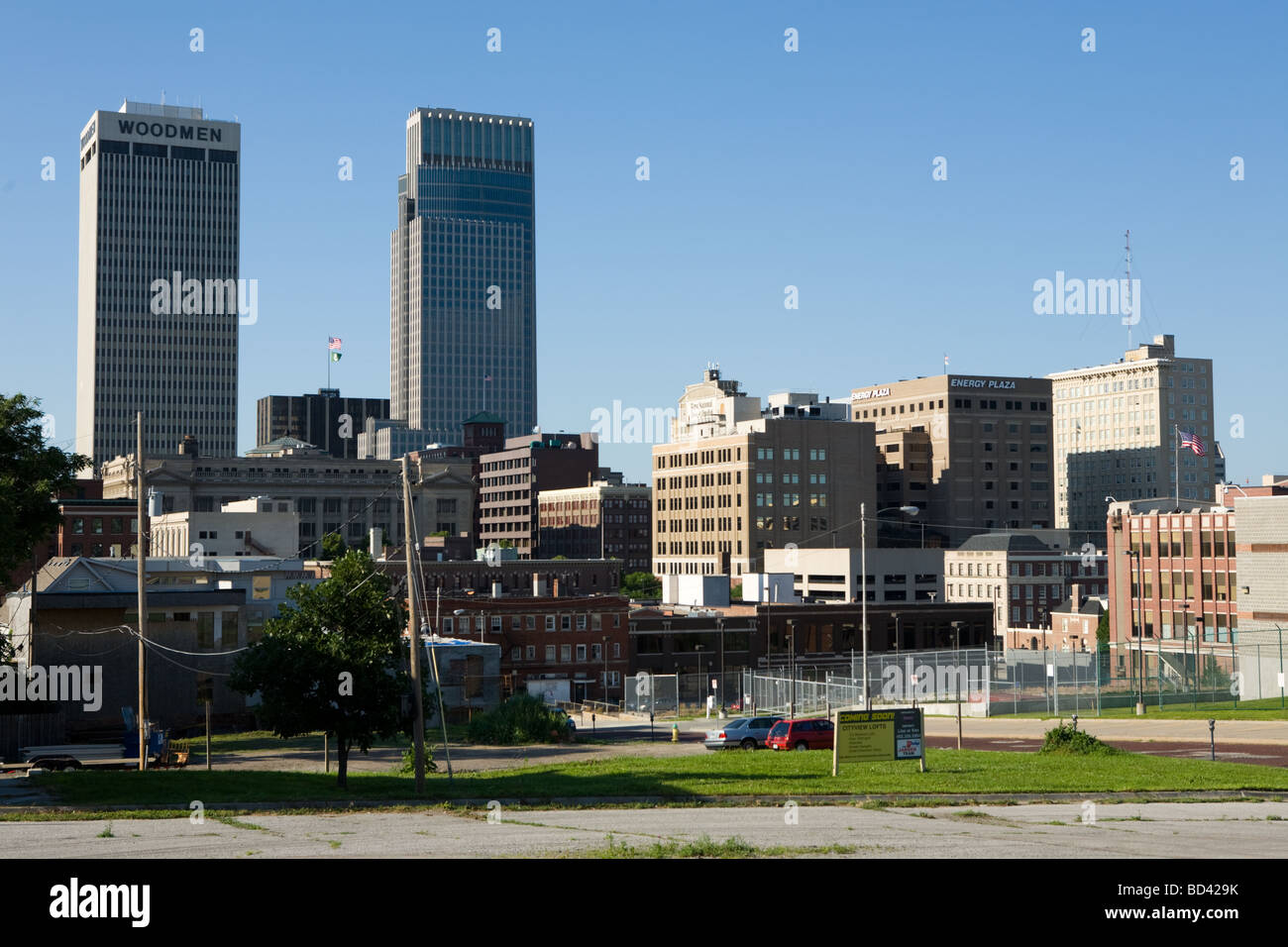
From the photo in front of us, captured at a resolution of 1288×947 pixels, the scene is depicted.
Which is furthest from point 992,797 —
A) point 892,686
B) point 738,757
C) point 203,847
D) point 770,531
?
point 770,531

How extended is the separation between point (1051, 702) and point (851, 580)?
95.4 m

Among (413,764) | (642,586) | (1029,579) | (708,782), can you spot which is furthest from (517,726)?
(642,586)

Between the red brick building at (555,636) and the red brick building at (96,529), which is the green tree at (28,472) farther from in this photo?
the red brick building at (96,529)

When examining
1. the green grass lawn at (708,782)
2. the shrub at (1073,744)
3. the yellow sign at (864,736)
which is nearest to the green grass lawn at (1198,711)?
the shrub at (1073,744)

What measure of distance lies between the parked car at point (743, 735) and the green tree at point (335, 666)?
1669 centimetres

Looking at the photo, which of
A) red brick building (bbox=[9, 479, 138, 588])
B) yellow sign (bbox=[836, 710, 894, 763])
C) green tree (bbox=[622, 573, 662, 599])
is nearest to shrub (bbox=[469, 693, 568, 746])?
yellow sign (bbox=[836, 710, 894, 763])

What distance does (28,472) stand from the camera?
4766 centimetres

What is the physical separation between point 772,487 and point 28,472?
145 m

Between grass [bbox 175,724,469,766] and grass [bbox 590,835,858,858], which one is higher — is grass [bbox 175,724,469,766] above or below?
below

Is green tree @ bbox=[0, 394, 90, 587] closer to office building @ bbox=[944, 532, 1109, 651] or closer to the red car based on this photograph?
the red car

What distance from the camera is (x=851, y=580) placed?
15562cm

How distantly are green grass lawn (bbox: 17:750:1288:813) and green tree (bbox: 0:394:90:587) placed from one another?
16.8m

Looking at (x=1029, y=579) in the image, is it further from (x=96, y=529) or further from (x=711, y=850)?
(x=711, y=850)

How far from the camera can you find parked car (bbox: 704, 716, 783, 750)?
160ft
